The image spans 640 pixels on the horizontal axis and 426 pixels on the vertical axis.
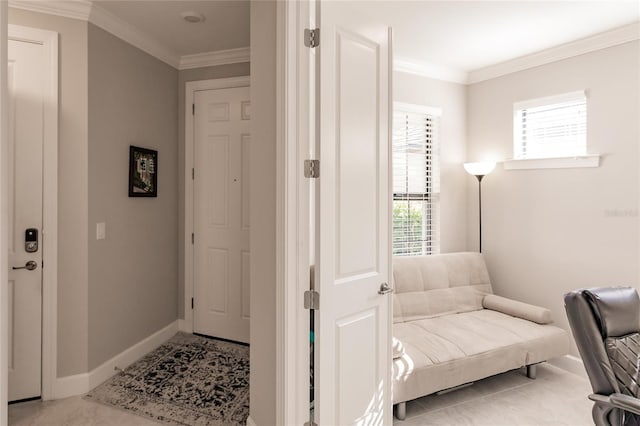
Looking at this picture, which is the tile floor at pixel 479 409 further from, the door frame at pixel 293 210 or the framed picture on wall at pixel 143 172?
the framed picture on wall at pixel 143 172

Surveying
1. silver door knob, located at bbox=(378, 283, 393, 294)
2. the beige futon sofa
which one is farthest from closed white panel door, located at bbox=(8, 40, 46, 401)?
the beige futon sofa

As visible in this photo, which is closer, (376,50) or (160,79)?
(376,50)

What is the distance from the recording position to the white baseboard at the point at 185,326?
376cm

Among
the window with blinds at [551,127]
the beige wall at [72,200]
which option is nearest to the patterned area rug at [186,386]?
the beige wall at [72,200]

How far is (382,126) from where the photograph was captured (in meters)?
2.07

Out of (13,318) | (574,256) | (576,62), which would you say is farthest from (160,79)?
(574,256)

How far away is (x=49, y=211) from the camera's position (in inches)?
100

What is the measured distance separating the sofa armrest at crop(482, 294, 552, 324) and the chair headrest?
1.31 metres

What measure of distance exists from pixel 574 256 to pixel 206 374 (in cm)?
313

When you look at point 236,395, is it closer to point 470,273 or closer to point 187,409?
point 187,409

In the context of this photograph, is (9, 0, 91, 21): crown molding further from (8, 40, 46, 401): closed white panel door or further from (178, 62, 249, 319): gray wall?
(178, 62, 249, 319): gray wall

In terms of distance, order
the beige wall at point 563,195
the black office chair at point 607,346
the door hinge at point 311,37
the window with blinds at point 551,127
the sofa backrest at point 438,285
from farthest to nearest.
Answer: the sofa backrest at point 438,285
the window with blinds at point 551,127
the beige wall at point 563,195
the door hinge at point 311,37
the black office chair at point 607,346

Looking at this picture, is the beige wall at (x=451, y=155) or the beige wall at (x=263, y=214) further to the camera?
the beige wall at (x=451, y=155)

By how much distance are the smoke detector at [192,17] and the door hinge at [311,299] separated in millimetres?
2224
